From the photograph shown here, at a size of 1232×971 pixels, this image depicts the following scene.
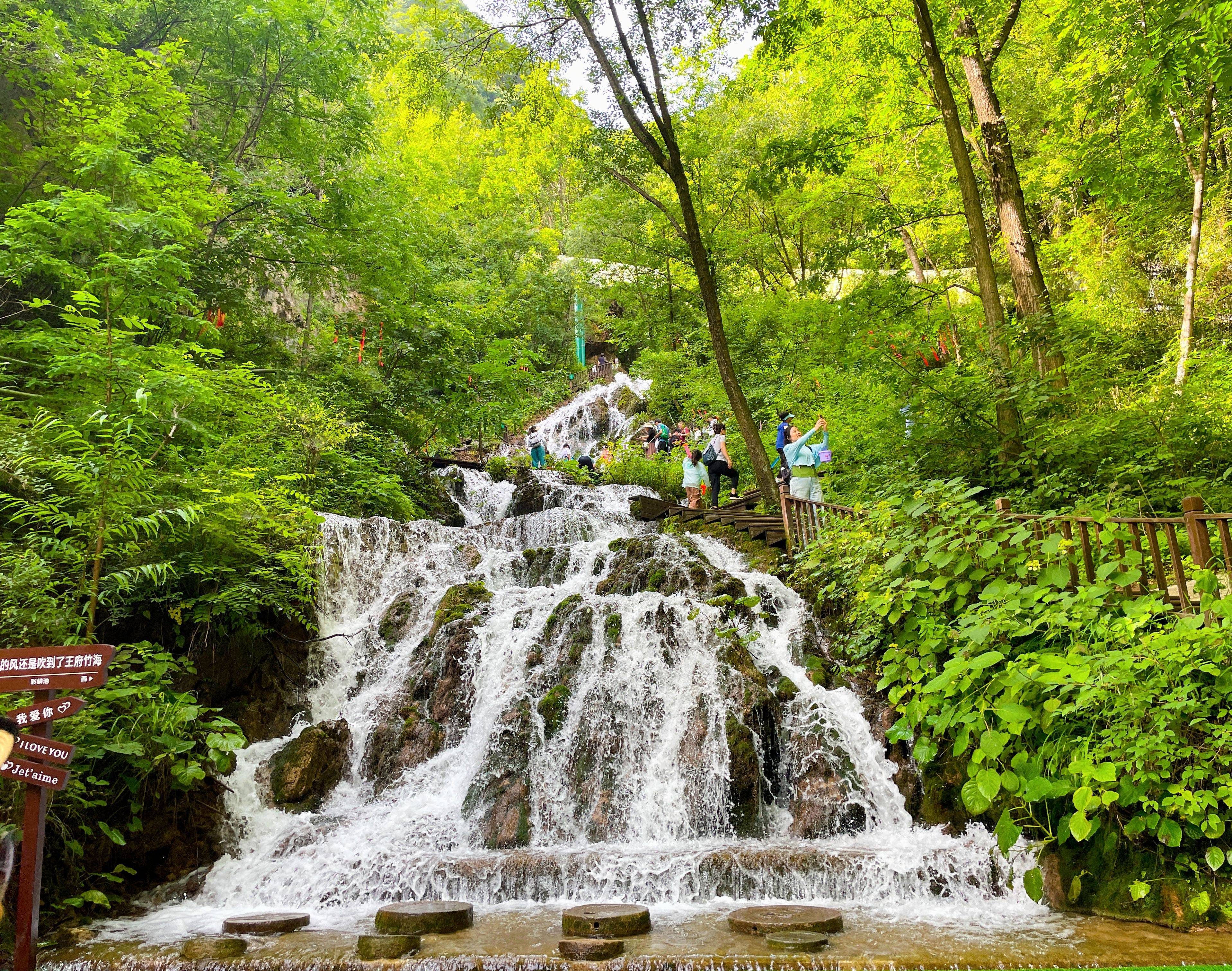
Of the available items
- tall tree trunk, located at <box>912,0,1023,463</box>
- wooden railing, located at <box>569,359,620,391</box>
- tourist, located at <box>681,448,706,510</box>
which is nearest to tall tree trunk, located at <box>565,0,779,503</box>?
tourist, located at <box>681,448,706,510</box>

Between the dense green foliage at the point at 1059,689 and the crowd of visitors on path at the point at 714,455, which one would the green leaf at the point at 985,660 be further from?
the crowd of visitors on path at the point at 714,455

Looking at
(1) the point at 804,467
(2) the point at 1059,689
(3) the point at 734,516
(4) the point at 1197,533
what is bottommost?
(2) the point at 1059,689

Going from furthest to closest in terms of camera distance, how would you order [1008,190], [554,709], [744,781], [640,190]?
[640,190]
[1008,190]
[554,709]
[744,781]

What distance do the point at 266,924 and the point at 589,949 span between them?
2.56 meters

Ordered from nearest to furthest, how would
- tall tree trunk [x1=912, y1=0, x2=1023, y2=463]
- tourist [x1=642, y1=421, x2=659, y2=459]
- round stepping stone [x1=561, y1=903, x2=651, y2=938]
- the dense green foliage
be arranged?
the dense green foliage
round stepping stone [x1=561, y1=903, x2=651, y2=938]
tall tree trunk [x1=912, y1=0, x2=1023, y2=463]
tourist [x1=642, y1=421, x2=659, y2=459]

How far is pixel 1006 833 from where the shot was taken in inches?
176

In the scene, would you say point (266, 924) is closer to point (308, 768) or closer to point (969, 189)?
point (308, 768)

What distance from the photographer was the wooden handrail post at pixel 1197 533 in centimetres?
520

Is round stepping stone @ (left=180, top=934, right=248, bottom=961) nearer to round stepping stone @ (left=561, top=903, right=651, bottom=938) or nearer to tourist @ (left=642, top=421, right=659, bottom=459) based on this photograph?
round stepping stone @ (left=561, top=903, right=651, bottom=938)

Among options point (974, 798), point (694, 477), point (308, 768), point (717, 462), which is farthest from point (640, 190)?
point (974, 798)

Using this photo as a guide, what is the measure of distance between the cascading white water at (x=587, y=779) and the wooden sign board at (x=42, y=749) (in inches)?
78.3

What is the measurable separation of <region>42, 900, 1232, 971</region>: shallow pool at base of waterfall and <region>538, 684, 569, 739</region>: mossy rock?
8.03ft

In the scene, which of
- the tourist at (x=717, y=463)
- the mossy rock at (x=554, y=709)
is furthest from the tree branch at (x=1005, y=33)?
the mossy rock at (x=554, y=709)

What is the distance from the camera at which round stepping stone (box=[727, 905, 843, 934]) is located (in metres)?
4.67
